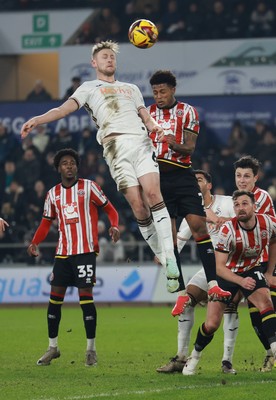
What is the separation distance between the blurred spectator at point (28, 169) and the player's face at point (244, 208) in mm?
14553

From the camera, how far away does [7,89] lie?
2816cm

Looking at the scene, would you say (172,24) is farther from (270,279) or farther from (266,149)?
(270,279)

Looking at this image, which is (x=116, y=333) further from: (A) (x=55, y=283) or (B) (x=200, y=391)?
(B) (x=200, y=391)

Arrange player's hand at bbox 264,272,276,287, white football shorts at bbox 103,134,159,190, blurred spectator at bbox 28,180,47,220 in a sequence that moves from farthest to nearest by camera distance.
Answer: blurred spectator at bbox 28,180,47,220
player's hand at bbox 264,272,276,287
white football shorts at bbox 103,134,159,190

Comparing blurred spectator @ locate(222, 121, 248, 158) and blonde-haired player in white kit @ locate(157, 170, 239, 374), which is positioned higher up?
blurred spectator @ locate(222, 121, 248, 158)

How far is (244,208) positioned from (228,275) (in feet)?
2.08

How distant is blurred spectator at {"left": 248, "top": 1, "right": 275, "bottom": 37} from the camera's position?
2639 cm

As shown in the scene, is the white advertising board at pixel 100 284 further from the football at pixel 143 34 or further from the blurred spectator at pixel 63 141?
the football at pixel 143 34

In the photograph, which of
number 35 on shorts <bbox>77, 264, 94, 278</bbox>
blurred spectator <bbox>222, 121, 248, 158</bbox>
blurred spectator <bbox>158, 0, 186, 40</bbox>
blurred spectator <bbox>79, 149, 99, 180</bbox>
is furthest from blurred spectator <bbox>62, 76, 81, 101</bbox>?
number 35 on shorts <bbox>77, 264, 94, 278</bbox>

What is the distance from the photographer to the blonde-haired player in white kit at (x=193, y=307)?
11000mm

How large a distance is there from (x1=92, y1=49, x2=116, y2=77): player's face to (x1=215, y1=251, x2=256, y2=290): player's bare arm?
2016 mm

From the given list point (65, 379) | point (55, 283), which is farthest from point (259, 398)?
point (55, 283)

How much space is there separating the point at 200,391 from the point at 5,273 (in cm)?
1397

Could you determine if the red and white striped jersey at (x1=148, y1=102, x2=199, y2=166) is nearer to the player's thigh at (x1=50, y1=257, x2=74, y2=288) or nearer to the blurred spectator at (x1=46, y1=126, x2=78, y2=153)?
the player's thigh at (x1=50, y1=257, x2=74, y2=288)
